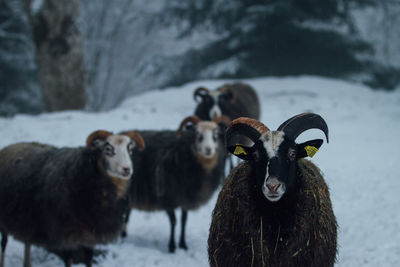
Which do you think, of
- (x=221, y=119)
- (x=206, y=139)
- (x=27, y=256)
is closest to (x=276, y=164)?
(x=206, y=139)

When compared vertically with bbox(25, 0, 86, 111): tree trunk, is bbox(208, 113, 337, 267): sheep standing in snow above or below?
below

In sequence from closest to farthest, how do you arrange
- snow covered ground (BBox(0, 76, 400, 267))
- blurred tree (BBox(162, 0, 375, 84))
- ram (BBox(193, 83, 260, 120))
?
snow covered ground (BBox(0, 76, 400, 267)) < ram (BBox(193, 83, 260, 120)) < blurred tree (BBox(162, 0, 375, 84))

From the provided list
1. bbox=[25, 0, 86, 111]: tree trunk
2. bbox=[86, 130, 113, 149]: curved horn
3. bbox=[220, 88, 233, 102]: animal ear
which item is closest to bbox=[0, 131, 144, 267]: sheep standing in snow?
bbox=[86, 130, 113, 149]: curved horn

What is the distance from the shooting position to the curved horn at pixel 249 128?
10.4 ft

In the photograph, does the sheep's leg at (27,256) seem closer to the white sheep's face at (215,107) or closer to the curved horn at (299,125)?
the curved horn at (299,125)

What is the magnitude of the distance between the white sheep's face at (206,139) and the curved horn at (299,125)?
8.69ft

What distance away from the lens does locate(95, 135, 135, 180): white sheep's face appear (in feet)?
14.3

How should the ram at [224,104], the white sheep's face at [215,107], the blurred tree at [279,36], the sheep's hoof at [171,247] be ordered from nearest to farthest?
the sheep's hoof at [171,247], the white sheep's face at [215,107], the ram at [224,104], the blurred tree at [279,36]

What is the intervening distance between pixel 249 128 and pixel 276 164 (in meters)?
0.45

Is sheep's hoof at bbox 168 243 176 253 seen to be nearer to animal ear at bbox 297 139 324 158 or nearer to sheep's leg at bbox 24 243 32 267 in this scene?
sheep's leg at bbox 24 243 32 267

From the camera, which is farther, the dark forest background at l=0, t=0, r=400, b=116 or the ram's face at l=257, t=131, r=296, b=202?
the dark forest background at l=0, t=0, r=400, b=116

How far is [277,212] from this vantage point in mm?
3070

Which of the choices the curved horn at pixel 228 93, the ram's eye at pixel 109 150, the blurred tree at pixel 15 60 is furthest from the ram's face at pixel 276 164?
the blurred tree at pixel 15 60

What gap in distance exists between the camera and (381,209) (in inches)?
Result: 243
